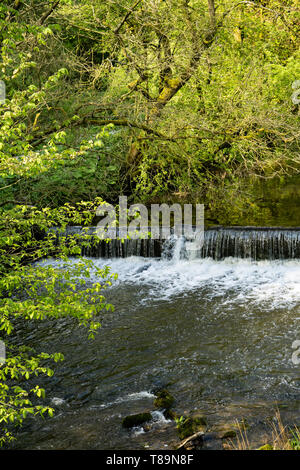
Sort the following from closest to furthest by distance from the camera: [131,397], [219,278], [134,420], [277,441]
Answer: [277,441], [134,420], [131,397], [219,278]

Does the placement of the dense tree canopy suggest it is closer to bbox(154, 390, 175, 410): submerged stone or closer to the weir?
the weir

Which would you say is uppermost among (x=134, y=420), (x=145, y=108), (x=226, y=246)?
(x=145, y=108)

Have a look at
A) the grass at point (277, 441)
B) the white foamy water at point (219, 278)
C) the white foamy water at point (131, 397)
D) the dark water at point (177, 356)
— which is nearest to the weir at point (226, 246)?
the white foamy water at point (219, 278)

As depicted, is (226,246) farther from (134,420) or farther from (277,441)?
(277,441)

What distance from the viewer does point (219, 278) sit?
1032cm

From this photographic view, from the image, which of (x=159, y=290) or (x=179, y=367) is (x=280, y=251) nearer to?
(x=159, y=290)

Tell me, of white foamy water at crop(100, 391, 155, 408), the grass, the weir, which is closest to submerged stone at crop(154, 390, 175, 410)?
white foamy water at crop(100, 391, 155, 408)

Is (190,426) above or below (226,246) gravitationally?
below

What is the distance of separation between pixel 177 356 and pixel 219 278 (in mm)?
3520

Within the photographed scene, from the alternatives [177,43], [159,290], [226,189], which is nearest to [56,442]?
[159,290]

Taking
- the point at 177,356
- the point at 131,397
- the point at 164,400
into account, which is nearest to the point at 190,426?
the point at 164,400

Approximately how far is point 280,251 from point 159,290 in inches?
119

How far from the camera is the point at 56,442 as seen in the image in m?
5.29

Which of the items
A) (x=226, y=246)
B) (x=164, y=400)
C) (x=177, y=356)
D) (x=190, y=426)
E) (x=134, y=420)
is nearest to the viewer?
(x=190, y=426)
